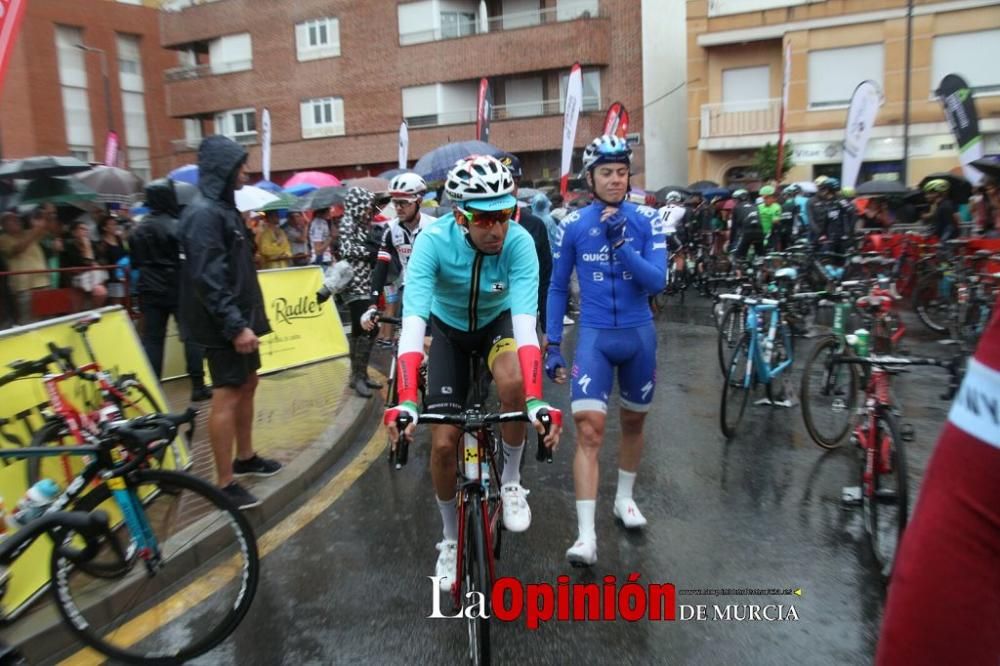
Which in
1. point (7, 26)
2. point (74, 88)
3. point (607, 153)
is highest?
point (74, 88)

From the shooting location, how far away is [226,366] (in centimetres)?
496

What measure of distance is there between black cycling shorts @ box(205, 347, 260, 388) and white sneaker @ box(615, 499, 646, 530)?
99.1 inches

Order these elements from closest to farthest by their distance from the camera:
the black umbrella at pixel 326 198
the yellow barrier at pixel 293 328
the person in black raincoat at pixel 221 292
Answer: the person in black raincoat at pixel 221 292 < the yellow barrier at pixel 293 328 < the black umbrella at pixel 326 198

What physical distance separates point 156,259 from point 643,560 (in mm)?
6090

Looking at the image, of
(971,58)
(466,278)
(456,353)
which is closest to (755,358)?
(456,353)

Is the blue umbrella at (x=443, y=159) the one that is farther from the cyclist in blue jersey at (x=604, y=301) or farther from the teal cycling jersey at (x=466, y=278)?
the teal cycling jersey at (x=466, y=278)

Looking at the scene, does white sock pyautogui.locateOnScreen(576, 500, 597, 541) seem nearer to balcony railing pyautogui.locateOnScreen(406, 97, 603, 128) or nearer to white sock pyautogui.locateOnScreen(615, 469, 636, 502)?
white sock pyautogui.locateOnScreen(615, 469, 636, 502)

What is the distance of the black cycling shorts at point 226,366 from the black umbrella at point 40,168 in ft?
15.4

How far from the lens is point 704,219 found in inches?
730

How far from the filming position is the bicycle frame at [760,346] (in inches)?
276

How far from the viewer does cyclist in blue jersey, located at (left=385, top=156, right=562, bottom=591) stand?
139 inches

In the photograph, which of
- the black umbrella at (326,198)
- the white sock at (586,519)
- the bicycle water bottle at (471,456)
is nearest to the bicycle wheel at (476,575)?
the bicycle water bottle at (471,456)

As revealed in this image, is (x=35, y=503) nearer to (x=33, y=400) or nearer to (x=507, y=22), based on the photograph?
(x=33, y=400)

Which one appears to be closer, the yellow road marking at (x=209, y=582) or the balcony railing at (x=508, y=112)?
the yellow road marking at (x=209, y=582)
